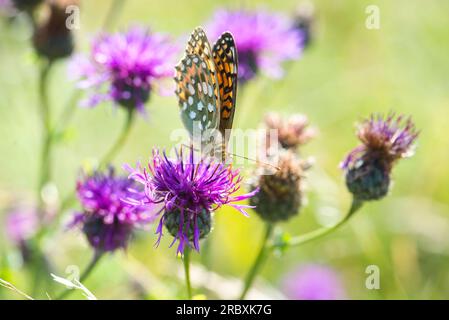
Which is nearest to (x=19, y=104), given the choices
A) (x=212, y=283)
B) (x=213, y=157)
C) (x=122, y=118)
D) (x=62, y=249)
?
(x=122, y=118)

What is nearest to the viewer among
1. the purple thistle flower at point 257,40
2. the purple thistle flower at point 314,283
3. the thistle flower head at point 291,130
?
the thistle flower head at point 291,130

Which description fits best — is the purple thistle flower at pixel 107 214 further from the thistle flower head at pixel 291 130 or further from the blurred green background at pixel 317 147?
the thistle flower head at pixel 291 130

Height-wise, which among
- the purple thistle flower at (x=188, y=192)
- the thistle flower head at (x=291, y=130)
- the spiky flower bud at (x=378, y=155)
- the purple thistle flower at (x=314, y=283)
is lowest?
the purple thistle flower at (x=314, y=283)

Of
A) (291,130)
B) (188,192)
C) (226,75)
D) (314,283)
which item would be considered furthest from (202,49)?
(314,283)

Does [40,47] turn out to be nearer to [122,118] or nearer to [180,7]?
[122,118]

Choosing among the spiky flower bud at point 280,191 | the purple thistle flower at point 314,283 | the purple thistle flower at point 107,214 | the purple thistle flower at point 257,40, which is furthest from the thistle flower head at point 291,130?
the purple thistle flower at point 314,283

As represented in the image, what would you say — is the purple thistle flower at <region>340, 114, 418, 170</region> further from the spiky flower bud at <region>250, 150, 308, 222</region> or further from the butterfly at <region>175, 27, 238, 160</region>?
the butterfly at <region>175, 27, 238, 160</region>
